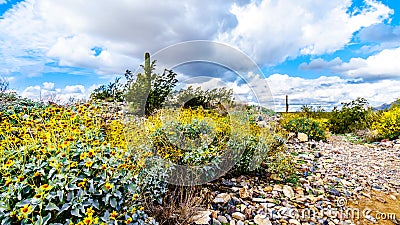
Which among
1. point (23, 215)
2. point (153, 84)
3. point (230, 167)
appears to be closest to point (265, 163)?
point (230, 167)

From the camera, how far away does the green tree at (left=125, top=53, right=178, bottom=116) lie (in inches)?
294

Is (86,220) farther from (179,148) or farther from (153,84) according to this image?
(153,84)

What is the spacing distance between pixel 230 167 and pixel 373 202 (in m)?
1.83

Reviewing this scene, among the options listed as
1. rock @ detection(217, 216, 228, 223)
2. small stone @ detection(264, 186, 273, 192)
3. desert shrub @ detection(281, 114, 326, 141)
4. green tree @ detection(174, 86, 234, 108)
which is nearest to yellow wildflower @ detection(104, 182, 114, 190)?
rock @ detection(217, 216, 228, 223)

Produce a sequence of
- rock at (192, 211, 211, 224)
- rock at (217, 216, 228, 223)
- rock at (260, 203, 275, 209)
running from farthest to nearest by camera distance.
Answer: rock at (260, 203, 275, 209), rock at (217, 216, 228, 223), rock at (192, 211, 211, 224)

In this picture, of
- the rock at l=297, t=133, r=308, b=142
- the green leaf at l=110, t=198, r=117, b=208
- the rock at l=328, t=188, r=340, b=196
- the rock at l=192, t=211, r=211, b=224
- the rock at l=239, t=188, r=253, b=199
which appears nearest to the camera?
the green leaf at l=110, t=198, r=117, b=208

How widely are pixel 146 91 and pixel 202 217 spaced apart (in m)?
5.88

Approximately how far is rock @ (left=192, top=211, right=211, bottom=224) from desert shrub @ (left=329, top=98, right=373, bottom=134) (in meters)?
8.14

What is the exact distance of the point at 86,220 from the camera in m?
1.39

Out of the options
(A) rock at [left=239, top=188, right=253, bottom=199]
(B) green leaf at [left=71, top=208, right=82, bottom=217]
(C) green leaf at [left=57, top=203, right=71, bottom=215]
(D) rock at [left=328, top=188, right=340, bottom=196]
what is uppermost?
(C) green leaf at [left=57, top=203, right=71, bottom=215]

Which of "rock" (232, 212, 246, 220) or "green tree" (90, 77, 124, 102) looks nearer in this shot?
"rock" (232, 212, 246, 220)

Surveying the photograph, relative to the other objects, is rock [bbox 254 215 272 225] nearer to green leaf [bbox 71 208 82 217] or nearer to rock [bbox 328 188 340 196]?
rock [bbox 328 188 340 196]

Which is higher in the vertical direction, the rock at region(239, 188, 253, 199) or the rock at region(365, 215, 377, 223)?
the rock at region(239, 188, 253, 199)

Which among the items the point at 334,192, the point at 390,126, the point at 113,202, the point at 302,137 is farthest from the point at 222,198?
the point at 390,126
